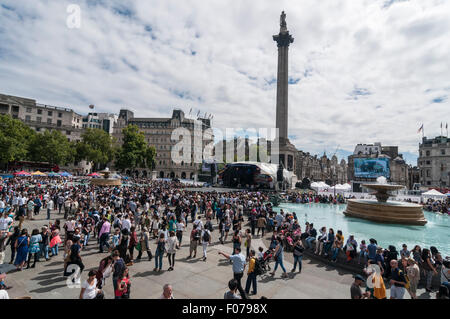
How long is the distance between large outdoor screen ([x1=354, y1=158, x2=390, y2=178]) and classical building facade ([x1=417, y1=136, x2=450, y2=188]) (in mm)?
28463

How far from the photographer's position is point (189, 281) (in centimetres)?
782

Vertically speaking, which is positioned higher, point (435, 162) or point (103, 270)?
point (435, 162)

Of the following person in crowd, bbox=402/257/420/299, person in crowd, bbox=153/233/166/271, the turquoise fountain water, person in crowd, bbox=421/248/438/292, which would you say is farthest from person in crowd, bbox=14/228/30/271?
the turquoise fountain water

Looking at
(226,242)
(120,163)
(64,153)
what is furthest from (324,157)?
(226,242)

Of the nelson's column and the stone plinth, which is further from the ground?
the nelson's column

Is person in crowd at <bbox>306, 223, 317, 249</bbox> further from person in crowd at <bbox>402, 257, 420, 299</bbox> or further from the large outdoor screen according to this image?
the large outdoor screen

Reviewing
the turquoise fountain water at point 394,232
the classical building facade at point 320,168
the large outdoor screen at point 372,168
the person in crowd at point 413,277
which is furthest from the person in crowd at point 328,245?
the classical building facade at point 320,168

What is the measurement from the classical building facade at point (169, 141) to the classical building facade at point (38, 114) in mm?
16999

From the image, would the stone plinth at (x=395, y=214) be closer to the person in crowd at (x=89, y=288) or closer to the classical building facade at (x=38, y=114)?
the person in crowd at (x=89, y=288)

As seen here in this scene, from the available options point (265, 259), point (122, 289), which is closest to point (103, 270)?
point (122, 289)

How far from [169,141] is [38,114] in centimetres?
4081

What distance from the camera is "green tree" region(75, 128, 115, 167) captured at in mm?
66000

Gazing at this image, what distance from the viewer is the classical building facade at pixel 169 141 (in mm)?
87625

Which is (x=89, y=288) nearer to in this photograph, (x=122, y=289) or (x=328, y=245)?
(x=122, y=289)
